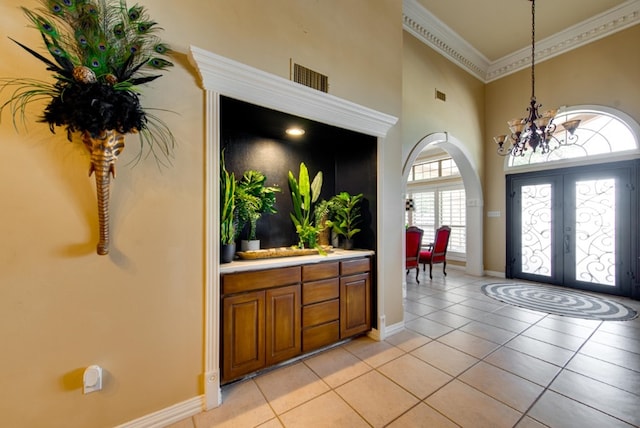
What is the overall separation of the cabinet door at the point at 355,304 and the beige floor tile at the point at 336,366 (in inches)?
7.4

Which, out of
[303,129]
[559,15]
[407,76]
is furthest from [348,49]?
[559,15]

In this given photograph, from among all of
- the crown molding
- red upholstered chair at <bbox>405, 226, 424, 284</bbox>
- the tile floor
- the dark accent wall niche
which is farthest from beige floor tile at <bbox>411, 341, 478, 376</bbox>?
the crown molding

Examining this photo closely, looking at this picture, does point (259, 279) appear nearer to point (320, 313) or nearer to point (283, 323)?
point (283, 323)

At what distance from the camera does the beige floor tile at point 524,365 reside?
81.7 inches

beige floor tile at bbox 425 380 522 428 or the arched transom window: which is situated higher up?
the arched transom window

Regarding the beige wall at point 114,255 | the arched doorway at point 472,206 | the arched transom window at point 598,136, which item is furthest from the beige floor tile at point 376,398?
the arched doorway at point 472,206

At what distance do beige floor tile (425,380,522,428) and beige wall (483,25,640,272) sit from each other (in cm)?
463

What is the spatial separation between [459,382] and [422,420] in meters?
0.58

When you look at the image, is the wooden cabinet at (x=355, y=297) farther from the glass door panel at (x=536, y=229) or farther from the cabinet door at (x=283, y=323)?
the glass door panel at (x=536, y=229)

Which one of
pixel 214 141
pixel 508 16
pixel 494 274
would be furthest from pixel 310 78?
pixel 494 274

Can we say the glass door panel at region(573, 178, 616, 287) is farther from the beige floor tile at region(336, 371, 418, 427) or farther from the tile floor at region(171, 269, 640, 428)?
the beige floor tile at region(336, 371, 418, 427)

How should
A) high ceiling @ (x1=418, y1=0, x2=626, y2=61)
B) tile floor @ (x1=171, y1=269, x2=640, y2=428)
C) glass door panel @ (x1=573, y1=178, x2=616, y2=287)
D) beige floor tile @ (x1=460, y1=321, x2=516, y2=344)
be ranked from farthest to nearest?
1. glass door panel @ (x1=573, y1=178, x2=616, y2=287)
2. high ceiling @ (x1=418, y1=0, x2=626, y2=61)
3. beige floor tile @ (x1=460, y1=321, x2=516, y2=344)
4. tile floor @ (x1=171, y1=269, x2=640, y2=428)

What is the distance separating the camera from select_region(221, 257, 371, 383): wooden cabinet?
1.90 meters

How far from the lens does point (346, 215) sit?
9.28 ft
